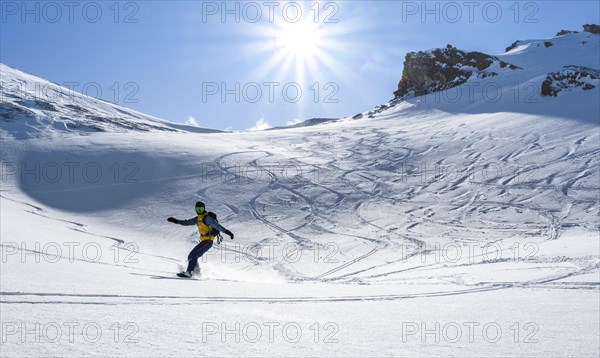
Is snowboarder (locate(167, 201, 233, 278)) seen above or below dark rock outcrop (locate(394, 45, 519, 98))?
below

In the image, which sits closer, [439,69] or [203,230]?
[203,230]

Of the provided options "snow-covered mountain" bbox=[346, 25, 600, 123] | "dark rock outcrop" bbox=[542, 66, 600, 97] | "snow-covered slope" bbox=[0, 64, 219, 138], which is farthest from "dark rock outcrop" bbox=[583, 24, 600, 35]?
"snow-covered slope" bbox=[0, 64, 219, 138]

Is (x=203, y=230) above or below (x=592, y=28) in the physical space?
below

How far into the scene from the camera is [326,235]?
15016mm

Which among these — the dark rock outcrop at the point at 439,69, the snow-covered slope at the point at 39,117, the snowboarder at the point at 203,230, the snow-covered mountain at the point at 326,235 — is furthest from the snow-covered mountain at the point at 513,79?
the snow-covered slope at the point at 39,117

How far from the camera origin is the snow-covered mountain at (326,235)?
3.69m

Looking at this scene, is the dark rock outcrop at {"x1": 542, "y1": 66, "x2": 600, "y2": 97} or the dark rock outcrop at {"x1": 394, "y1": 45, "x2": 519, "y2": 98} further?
the dark rock outcrop at {"x1": 394, "y1": 45, "x2": 519, "y2": 98}

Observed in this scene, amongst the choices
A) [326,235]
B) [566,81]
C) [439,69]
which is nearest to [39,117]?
[326,235]

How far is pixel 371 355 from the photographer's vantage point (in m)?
3.24

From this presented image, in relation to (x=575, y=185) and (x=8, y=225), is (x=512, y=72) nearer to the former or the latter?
(x=575, y=185)

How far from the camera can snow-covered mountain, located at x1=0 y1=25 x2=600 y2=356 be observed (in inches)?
145

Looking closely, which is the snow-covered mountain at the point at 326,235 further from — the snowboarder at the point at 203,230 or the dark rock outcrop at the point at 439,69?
the dark rock outcrop at the point at 439,69

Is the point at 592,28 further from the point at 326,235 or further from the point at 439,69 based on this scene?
the point at 326,235

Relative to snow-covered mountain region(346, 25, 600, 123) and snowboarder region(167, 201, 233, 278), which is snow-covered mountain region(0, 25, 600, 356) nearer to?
snow-covered mountain region(346, 25, 600, 123)
